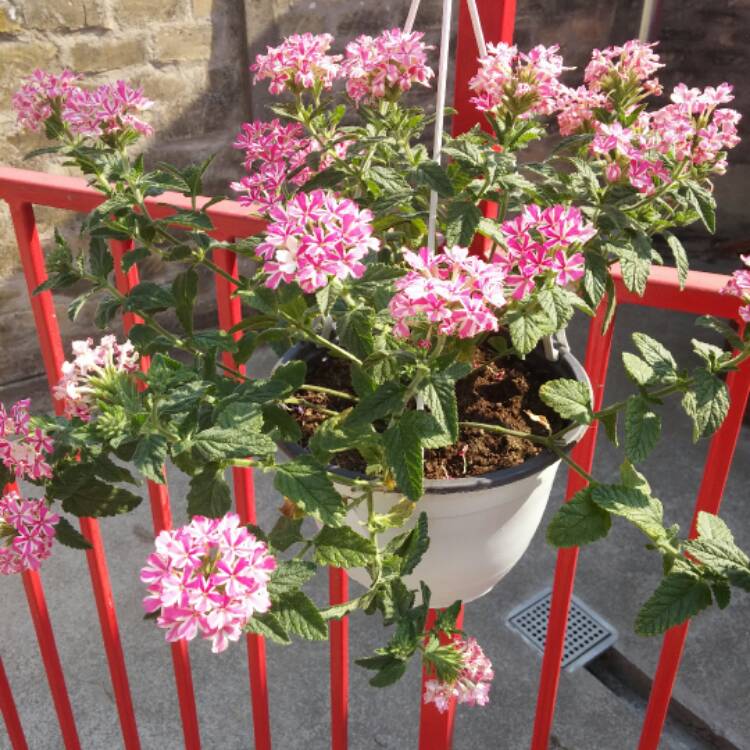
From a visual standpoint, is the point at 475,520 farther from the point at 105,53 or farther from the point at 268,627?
the point at 105,53

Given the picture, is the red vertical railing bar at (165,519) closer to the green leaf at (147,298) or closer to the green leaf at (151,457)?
the green leaf at (147,298)

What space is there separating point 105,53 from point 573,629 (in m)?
2.39

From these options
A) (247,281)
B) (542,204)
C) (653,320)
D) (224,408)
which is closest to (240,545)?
(224,408)

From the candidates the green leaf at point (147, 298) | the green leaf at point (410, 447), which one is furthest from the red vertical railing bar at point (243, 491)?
the green leaf at point (410, 447)

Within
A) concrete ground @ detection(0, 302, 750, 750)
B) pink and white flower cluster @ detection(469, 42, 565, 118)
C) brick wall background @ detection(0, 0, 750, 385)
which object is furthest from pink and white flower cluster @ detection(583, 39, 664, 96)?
brick wall background @ detection(0, 0, 750, 385)

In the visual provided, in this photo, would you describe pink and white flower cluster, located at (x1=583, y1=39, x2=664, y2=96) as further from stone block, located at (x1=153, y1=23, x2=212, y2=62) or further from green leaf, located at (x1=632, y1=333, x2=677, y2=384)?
stone block, located at (x1=153, y1=23, x2=212, y2=62)

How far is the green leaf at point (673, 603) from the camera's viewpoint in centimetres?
89

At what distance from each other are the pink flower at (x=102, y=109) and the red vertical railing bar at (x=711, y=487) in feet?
2.64

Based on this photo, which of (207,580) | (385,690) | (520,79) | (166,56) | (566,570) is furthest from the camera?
(166,56)

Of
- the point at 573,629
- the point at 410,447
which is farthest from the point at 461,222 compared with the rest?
the point at 573,629

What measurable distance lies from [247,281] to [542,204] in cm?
38

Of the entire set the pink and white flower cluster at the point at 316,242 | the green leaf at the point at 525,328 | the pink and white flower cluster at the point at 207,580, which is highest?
the pink and white flower cluster at the point at 316,242

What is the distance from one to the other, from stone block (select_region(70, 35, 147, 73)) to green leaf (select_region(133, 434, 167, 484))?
2337 millimetres

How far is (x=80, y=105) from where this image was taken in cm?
106
